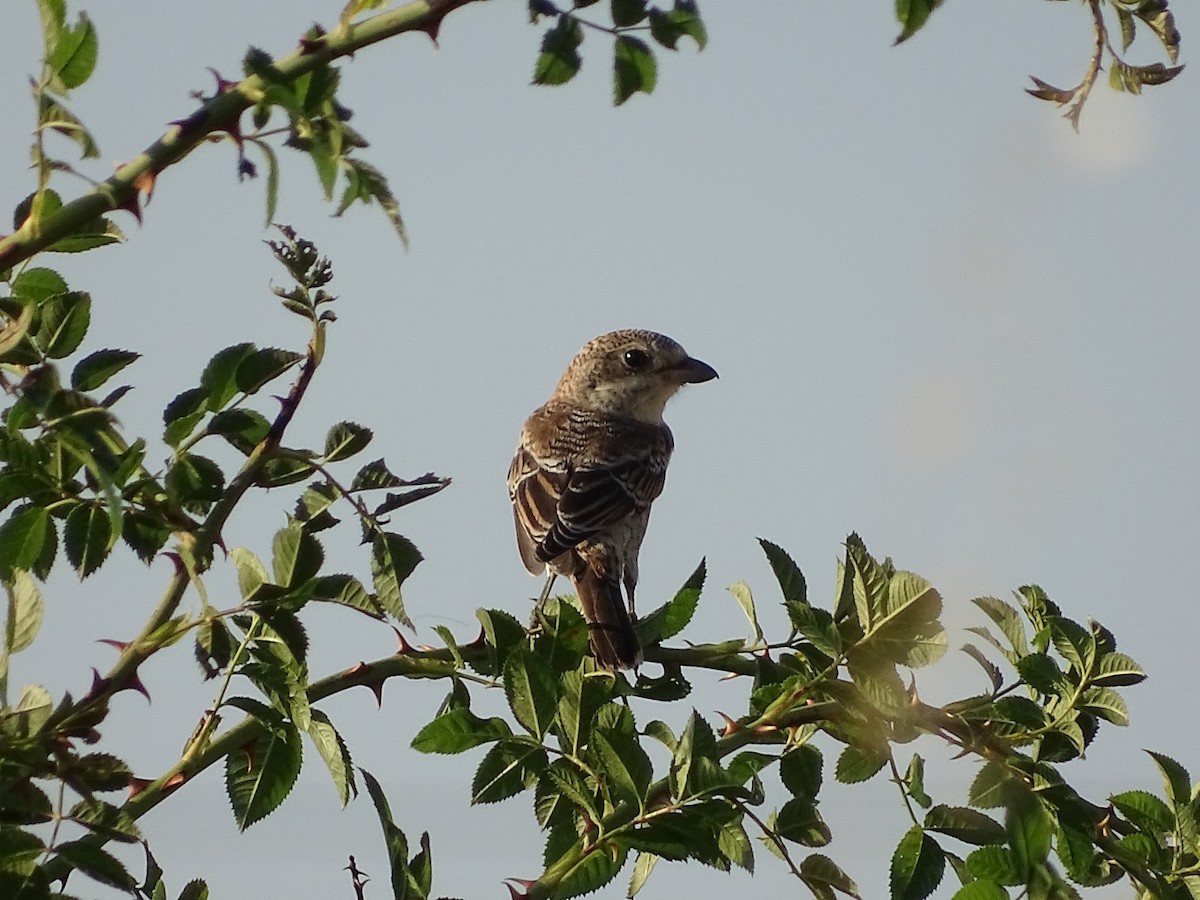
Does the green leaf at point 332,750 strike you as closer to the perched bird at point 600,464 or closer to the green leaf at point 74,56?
the green leaf at point 74,56

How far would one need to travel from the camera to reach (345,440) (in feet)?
8.32

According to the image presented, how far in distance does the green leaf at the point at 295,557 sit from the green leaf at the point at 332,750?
208mm

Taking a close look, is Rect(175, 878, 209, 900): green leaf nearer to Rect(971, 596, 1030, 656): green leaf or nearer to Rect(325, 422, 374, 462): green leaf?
Rect(325, 422, 374, 462): green leaf

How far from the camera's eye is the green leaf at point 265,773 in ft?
8.11

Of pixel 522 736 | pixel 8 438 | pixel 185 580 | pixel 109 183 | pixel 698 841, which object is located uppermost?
pixel 109 183

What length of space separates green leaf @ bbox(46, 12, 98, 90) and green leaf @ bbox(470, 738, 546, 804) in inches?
45.6

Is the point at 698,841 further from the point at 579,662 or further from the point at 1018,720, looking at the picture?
the point at 1018,720

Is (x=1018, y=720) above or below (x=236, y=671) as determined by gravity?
below

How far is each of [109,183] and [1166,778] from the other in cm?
202

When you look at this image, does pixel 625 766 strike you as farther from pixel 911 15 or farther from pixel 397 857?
pixel 911 15

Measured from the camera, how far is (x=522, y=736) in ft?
8.30

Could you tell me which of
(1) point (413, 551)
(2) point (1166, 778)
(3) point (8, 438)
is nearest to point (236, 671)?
(1) point (413, 551)

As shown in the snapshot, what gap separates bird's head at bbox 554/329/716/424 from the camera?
8.38 m

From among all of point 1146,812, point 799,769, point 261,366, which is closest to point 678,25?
point 261,366
